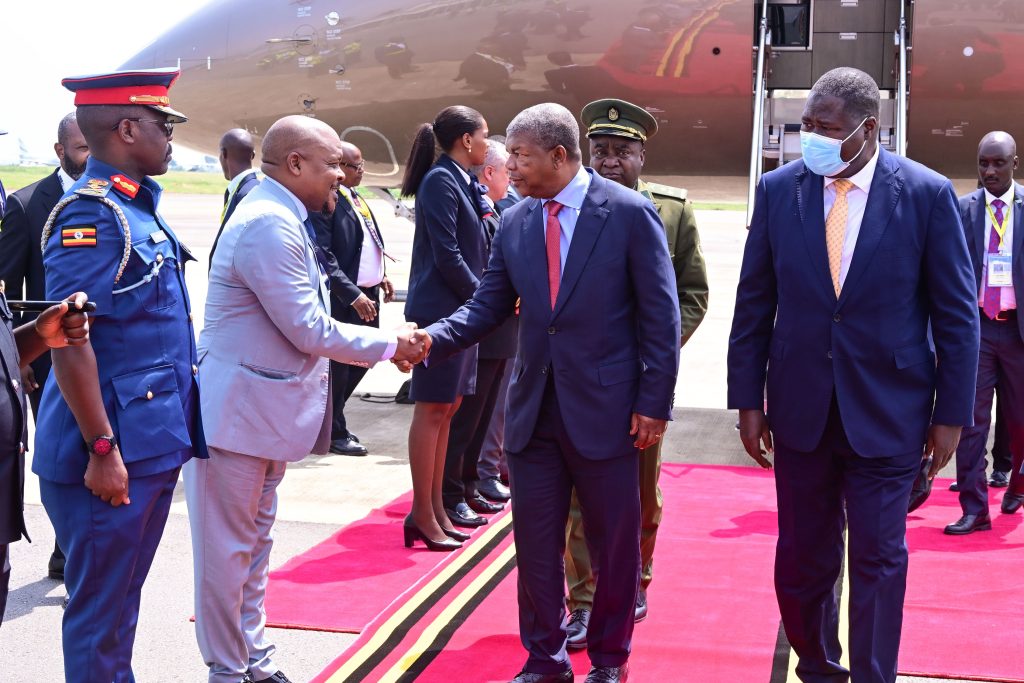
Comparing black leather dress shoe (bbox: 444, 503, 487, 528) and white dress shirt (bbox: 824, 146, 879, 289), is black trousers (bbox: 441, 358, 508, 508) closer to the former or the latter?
black leather dress shoe (bbox: 444, 503, 487, 528)

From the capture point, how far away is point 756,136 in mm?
8602

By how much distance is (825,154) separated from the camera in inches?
133

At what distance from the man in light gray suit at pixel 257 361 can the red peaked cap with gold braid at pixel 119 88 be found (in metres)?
0.43

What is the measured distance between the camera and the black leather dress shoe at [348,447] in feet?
23.6

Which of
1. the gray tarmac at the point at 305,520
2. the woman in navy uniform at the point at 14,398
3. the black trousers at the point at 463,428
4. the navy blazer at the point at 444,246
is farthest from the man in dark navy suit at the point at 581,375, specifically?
the black trousers at the point at 463,428

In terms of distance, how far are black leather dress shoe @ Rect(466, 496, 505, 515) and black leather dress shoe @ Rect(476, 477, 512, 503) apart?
0.26ft

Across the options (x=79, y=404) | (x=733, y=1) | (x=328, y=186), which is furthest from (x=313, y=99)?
(x=79, y=404)

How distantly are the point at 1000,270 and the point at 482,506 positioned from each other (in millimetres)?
2805

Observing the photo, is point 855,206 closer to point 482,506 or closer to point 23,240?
point 482,506

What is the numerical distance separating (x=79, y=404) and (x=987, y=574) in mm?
3667

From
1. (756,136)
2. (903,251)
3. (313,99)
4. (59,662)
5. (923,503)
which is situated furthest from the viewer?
(313,99)

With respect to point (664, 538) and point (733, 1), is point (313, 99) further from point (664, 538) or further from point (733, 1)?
point (664, 538)

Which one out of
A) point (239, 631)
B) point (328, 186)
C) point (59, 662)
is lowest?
point (59, 662)

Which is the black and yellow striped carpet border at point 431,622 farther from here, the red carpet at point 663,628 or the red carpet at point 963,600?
the red carpet at point 963,600
